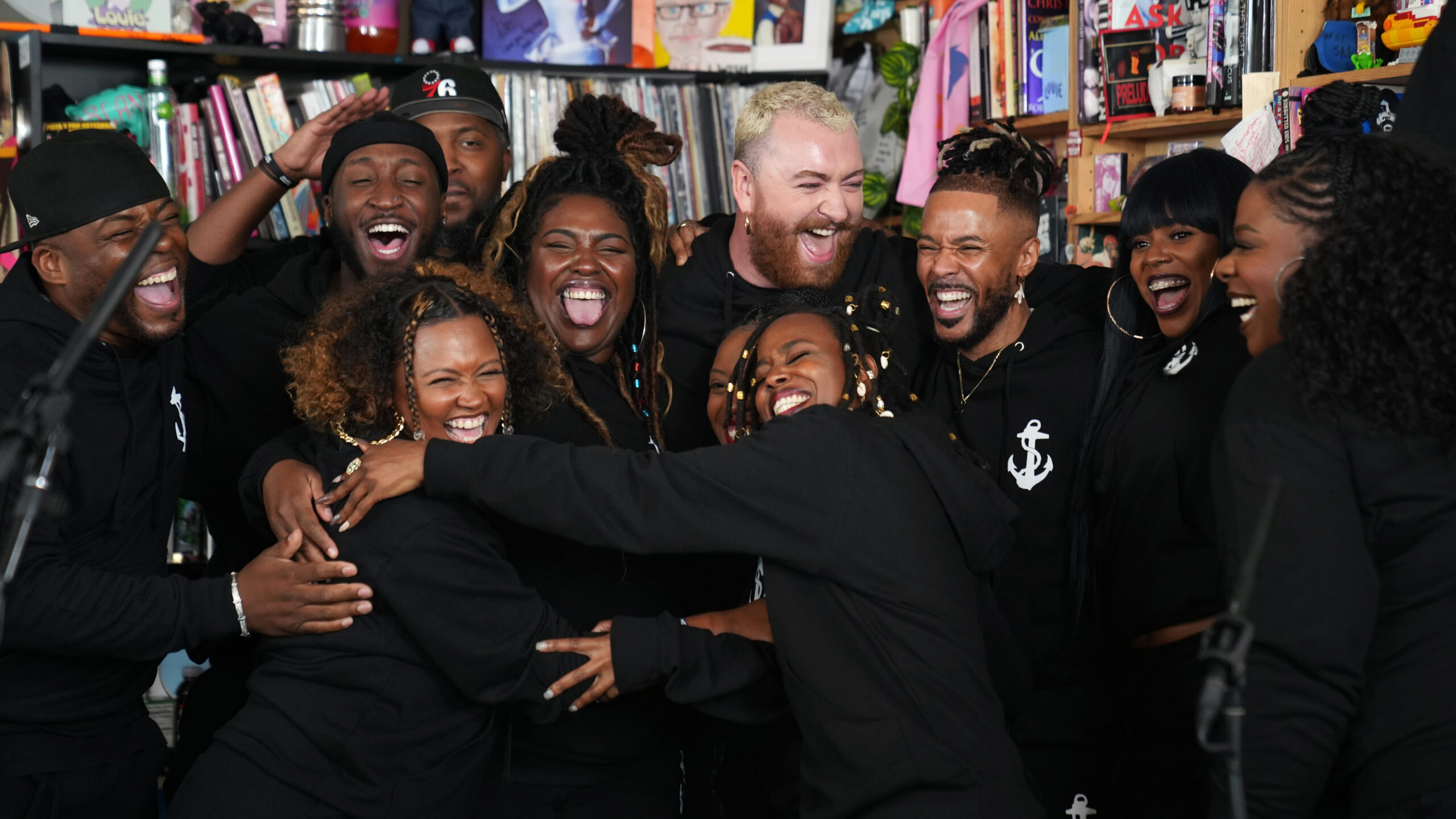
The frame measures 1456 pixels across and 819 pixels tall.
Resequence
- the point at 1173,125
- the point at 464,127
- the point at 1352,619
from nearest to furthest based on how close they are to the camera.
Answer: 1. the point at 1352,619
2. the point at 464,127
3. the point at 1173,125

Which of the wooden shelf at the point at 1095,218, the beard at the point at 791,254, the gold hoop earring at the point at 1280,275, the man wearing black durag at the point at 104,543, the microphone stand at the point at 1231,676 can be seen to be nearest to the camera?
the microphone stand at the point at 1231,676

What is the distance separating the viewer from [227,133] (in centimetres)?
381

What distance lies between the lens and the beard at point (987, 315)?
2.62 meters

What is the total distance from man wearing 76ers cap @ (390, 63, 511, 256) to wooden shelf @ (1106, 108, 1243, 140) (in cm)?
179

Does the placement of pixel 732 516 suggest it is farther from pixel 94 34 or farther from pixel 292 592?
pixel 94 34

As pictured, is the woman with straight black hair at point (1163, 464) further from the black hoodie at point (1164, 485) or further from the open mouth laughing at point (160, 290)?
the open mouth laughing at point (160, 290)

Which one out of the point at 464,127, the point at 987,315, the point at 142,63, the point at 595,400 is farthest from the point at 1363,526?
the point at 142,63

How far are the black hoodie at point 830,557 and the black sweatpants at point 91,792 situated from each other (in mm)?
936

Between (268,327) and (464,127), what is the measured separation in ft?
2.82

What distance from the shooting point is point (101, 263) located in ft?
7.23

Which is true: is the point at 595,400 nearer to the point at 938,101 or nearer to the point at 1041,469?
the point at 1041,469

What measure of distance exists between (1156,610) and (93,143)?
2113 mm

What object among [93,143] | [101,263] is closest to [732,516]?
[101,263]

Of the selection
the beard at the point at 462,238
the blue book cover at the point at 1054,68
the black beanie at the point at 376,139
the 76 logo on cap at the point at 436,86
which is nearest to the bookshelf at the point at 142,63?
the 76 logo on cap at the point at 436,86
